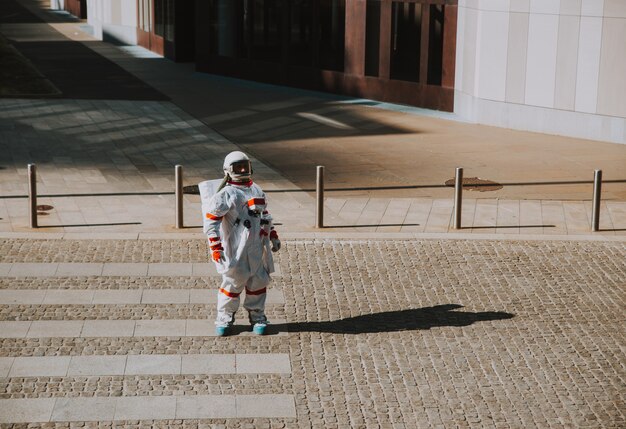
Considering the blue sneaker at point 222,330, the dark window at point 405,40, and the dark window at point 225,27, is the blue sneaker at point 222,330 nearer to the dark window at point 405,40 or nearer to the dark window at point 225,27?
the dark window at point 405,40

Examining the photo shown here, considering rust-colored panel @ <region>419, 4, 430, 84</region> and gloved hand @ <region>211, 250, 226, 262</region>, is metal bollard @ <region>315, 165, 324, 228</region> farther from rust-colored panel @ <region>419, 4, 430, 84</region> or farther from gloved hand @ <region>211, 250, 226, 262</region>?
rust-colored panel @ <region>419, 4, 430, 84</region>

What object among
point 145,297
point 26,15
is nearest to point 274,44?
point 145,297

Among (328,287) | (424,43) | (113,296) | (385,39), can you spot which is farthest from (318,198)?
(385,39)

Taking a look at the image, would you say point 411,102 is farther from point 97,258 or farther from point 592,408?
point 592,408

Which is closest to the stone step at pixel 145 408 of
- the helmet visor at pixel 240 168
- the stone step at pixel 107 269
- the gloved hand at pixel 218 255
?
the gloved hand at pixel 218 255

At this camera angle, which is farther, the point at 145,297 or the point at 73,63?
the point at 73,63

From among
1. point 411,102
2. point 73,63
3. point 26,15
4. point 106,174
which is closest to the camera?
point 106,174

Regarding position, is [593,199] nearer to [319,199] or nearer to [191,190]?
[319,199]

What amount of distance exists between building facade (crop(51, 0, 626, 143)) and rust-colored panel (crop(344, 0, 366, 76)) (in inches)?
1.2

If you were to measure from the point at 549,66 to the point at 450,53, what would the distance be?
3.87 m

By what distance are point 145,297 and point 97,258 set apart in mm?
1768

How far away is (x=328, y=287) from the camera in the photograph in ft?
39.9

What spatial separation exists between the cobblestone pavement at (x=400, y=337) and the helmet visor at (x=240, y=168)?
163 centimetres

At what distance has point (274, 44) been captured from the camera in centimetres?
3141
